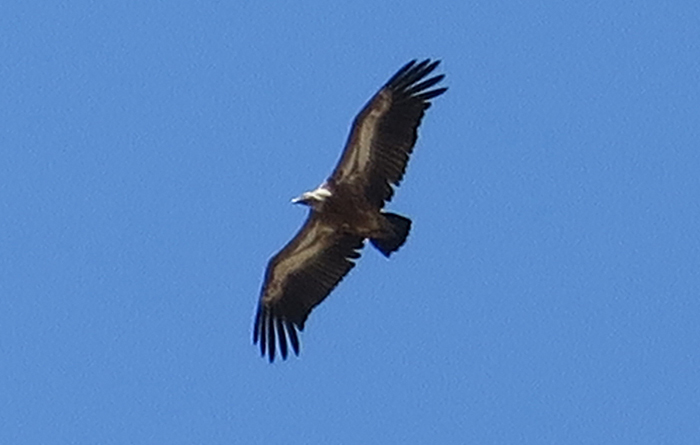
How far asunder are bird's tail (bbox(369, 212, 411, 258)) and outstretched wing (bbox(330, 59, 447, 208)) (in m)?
0.38

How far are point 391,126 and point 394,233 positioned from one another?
1352mm

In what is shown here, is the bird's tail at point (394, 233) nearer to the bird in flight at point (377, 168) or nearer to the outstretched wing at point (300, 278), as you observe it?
the bird in flight at point (377, 168)

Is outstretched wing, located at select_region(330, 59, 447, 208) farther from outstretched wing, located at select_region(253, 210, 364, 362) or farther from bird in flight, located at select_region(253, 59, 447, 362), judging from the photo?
outstretched wing, located at select_region(253, 210, 364, 362)

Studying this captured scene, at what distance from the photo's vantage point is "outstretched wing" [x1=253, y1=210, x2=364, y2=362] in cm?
3362

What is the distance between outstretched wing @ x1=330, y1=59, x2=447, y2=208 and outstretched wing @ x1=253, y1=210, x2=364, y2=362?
123cm

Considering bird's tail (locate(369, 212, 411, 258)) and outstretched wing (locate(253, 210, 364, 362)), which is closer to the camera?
bird's tail (locate(369, 212, 411, 258))

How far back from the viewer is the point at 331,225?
1305 inches

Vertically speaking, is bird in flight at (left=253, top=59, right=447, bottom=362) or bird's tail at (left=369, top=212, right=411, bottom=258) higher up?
bird in flight at (left=253, top=59, right=447, bottom=362)

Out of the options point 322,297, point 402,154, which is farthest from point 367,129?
point 322,297

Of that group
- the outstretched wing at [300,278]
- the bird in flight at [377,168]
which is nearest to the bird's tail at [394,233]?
the bird in flight at [377,168]

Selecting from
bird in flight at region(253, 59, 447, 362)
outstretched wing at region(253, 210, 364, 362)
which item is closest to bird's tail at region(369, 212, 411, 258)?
bird in flight at region(253, 59, 447, 362)

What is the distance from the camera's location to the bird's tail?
32.0 meters

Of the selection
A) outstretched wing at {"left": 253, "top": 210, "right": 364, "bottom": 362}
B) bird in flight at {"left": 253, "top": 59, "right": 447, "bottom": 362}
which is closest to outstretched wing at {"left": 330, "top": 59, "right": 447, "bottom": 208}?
bird in flight at {"left": 253, "top": 59, "right": 447, "bottom": 362}

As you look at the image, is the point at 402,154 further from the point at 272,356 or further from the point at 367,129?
the point at 272,356
